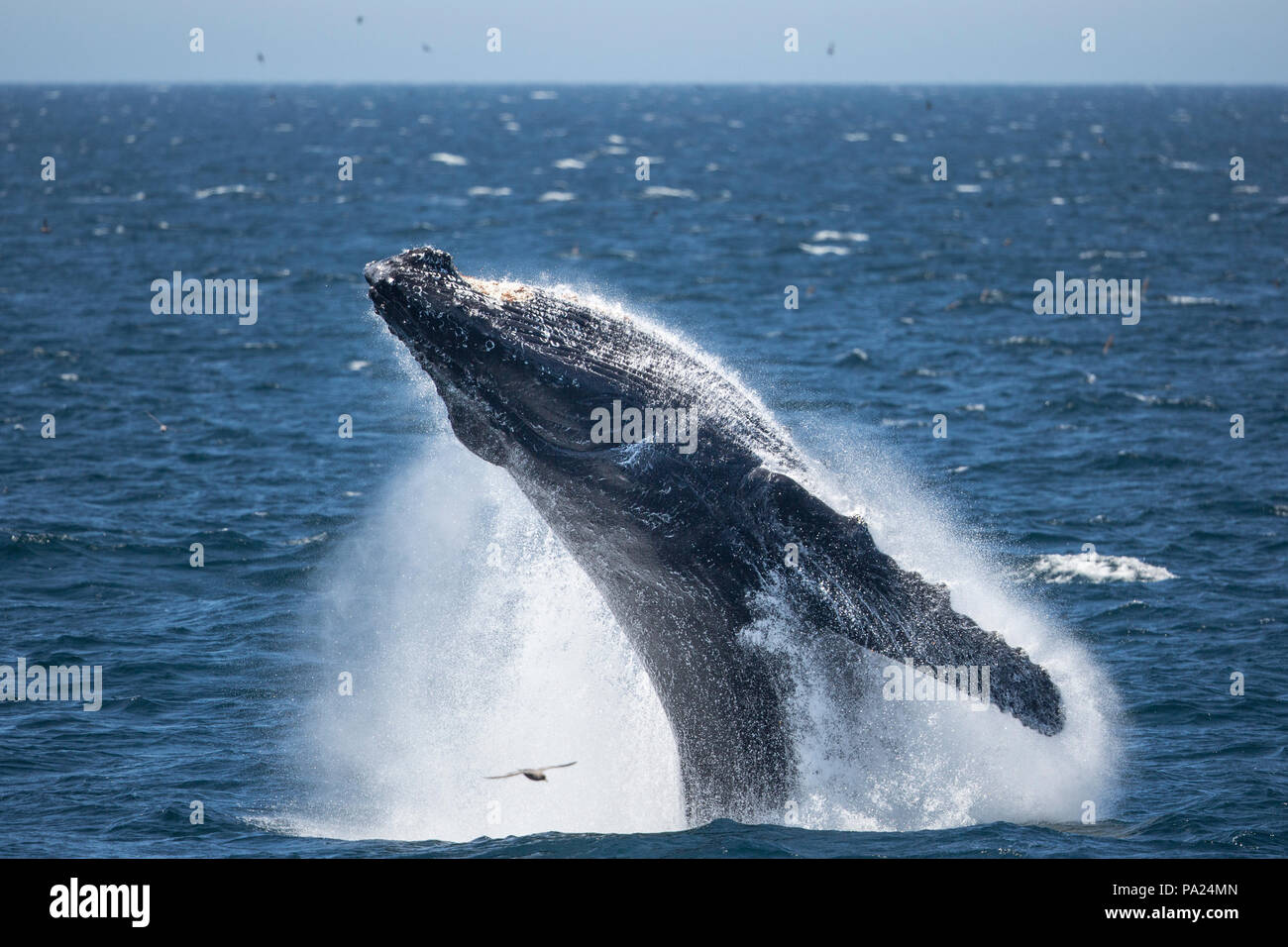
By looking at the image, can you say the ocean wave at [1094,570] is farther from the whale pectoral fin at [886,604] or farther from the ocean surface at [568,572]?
the whale pectoral fin at [886,604]

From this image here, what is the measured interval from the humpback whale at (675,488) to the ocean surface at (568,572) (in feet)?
4.02

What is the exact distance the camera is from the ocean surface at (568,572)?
16.1 metres

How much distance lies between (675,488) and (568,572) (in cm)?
522

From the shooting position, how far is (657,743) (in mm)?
16516

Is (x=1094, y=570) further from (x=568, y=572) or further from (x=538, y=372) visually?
(x=538, y=372)

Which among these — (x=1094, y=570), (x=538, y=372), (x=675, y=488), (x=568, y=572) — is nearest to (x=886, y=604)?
(x=675, y=488)

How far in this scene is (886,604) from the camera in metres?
13.4

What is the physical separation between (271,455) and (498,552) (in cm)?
1240

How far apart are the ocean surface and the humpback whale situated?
1226 mm

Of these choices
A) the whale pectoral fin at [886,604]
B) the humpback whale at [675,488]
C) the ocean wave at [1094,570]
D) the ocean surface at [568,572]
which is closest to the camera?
the whale pectoral fin at [886,604]

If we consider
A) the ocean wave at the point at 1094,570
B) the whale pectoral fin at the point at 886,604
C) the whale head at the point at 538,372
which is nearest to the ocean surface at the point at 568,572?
the ocean wave at the point at 1094,570

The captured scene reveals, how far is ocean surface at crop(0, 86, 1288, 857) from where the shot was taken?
1611cm
